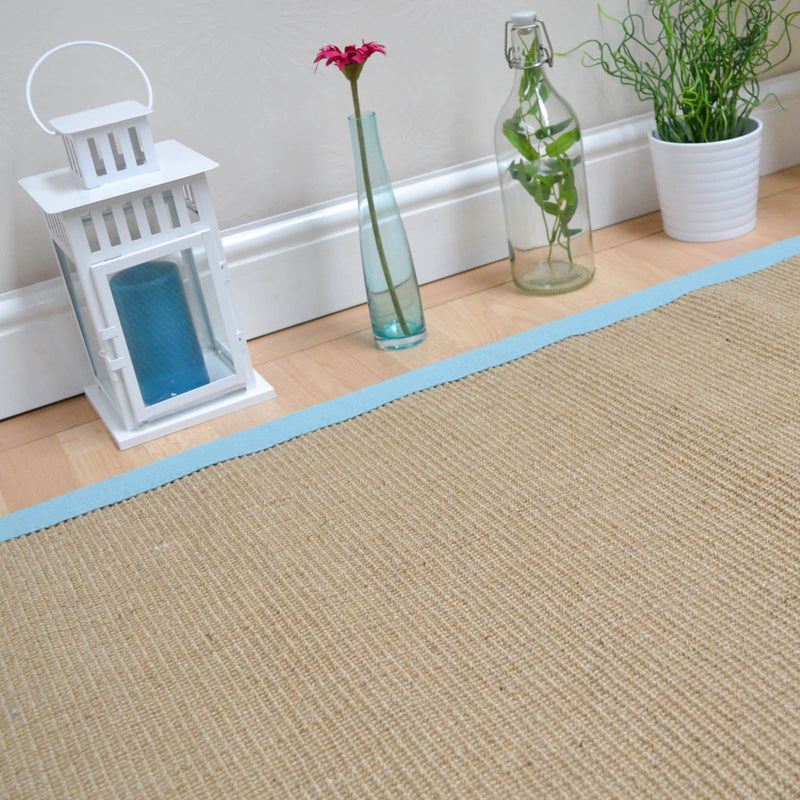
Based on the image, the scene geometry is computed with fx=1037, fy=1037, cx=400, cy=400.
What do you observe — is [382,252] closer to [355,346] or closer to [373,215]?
[373,215]

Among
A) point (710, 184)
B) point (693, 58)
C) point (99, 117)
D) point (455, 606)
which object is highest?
point (99, 117)

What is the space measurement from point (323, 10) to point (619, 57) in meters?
0.46

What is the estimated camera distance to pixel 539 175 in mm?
1359

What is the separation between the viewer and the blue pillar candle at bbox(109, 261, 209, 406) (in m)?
1.16

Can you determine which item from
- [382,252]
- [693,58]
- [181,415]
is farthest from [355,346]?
[693,58]

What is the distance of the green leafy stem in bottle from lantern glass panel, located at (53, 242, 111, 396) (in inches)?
22.6

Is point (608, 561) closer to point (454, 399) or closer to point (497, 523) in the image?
point (497, 523)

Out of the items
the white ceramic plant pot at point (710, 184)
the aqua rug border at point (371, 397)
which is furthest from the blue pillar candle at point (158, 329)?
the white ceramic plant pot at point (710, 184)

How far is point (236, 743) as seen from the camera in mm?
762

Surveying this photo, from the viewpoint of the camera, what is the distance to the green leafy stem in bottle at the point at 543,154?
132cm

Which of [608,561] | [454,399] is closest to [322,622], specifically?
[608,561]

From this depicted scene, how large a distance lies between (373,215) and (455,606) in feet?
1.84

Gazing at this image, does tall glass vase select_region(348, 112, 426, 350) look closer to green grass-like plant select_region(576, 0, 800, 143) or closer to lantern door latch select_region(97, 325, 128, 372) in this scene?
lantern door latch select_region(97, 325, 128, 372)

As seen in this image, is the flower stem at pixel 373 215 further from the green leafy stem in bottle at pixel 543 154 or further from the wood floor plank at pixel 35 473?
the wood floor plank at pixel 35 473
